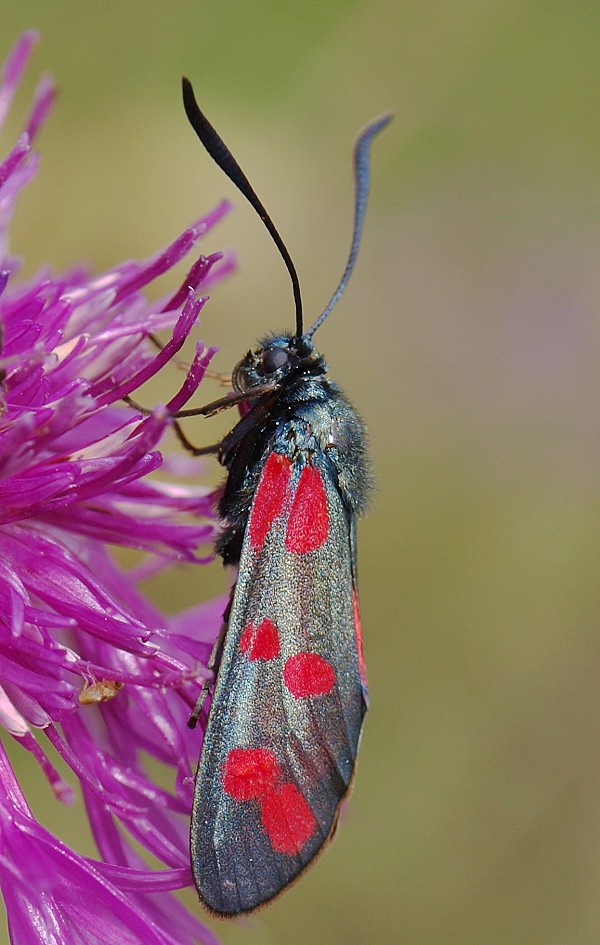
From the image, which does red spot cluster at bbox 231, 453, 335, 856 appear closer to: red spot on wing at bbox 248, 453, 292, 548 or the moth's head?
red spot on wing at bbox 248, 453, 292, 548

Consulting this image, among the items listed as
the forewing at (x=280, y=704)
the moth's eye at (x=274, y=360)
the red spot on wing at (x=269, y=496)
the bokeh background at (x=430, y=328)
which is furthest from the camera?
the bokeh background at (x=430, y=328)

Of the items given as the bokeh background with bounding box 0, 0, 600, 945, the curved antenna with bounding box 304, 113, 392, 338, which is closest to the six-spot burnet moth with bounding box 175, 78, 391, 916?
the curved antenna with bounding box 304, 113, 392, 338

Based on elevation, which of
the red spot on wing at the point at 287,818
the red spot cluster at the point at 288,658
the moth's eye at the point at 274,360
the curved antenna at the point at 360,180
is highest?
the curved antenna at the point at 360,180

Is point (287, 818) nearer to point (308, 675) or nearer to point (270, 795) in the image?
point (270, 795)

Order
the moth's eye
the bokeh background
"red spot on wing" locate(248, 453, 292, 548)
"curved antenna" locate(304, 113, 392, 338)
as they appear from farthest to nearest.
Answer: the bokeh background < "curved antenna" locate(304, 113, 392, 338) < the moth's eye < "red spot on wing" locate(248, 453, 292, 548)

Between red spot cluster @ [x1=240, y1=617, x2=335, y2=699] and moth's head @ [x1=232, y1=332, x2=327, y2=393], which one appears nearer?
red spot cluster @ [x1=240, y1=617, x2=335, y2=699]

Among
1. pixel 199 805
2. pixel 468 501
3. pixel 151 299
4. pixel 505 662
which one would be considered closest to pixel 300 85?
pixel 151 299

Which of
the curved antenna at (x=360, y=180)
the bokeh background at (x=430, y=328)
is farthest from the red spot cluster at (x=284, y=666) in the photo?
the bokeh background at (x=430, y=328)

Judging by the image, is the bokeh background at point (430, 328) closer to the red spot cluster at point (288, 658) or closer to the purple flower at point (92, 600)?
the purple flower at point (92, 600)
